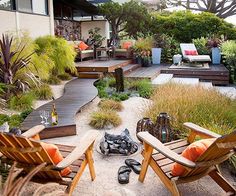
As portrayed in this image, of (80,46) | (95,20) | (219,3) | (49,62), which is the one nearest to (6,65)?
(49,62)

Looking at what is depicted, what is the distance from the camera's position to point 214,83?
993 centimetres

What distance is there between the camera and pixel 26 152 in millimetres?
2191

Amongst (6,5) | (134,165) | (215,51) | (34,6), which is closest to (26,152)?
(134,165)

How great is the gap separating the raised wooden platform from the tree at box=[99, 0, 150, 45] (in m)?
4.66

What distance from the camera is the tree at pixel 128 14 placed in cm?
1422

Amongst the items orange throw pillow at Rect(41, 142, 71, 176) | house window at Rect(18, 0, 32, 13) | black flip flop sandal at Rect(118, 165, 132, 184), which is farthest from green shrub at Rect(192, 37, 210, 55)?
orange throw pillow at Rect(41, 142, 71, 176)

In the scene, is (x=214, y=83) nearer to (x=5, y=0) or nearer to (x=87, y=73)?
(x=87, y=73)

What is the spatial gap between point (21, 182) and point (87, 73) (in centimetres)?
848

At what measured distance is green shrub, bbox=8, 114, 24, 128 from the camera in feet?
14.8

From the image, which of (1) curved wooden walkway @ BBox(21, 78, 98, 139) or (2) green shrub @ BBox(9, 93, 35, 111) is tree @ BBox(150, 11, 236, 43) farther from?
(2) green shrub @ BBox(9, 93, 35, 111)

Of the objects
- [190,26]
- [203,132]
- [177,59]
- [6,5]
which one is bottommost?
[203,132]

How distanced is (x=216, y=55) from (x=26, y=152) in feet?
36.8

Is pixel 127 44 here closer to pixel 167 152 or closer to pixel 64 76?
pixel 64 76

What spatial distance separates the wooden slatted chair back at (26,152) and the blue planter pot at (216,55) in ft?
35.9
